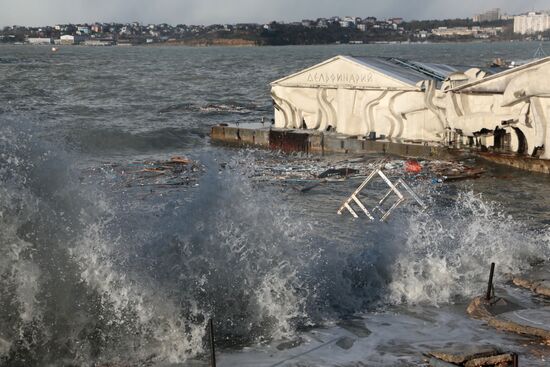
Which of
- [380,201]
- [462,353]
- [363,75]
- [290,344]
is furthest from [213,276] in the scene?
[363,75]

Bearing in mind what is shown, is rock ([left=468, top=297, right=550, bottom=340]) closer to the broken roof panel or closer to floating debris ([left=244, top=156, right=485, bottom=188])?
floating debris ([left=244, top=156, right=485, bottom=188])

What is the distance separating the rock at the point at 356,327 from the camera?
11916 mm

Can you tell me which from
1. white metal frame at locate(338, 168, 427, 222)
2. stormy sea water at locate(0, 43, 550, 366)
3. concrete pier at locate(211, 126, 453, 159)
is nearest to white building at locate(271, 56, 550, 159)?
concrete pier at locate(211, 126, 453, 159)

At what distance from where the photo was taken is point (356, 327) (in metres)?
12.2

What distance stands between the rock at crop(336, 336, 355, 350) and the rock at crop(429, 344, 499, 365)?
105cm

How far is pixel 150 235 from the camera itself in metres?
13.0

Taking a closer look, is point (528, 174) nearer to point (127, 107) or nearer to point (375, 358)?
point (375, 358)

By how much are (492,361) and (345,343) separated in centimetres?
199

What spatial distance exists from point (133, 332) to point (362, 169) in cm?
1817

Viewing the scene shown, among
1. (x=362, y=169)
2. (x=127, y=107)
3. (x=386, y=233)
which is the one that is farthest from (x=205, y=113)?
(x=386, y=233)

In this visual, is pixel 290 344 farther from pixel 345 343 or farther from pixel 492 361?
pixel 492 361

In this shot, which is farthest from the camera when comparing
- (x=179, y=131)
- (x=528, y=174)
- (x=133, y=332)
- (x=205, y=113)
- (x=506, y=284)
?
(x=205, y=113)

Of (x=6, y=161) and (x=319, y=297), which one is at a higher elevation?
(x=6, y=161)

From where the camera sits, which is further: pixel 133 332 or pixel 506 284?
pixel 506 284
